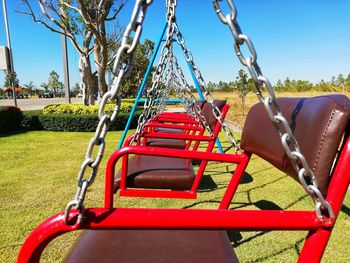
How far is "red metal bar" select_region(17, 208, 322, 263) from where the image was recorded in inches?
26.7

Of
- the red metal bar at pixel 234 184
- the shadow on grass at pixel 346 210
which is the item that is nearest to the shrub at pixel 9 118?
the red metal bar at pixel 234 184

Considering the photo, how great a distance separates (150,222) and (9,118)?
914 cm

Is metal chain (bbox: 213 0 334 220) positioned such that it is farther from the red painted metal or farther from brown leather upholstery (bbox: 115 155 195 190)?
brown leather upholstery (bbox: 115 155 195 190)

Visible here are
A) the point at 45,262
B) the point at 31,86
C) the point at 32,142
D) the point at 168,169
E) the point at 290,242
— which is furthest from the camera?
the point at 31,86

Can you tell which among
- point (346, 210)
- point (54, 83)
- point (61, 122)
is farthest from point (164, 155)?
point (54, 83)

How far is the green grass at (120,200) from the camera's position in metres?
1.87

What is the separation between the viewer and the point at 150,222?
2.23ft

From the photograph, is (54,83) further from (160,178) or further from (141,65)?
(160,178)

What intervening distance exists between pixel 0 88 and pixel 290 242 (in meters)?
72.5

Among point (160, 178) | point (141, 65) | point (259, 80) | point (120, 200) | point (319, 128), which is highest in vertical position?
point (141, 65)

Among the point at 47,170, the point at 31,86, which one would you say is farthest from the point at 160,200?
the point at 31,86

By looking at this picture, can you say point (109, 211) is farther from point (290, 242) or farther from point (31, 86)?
point (31, 86)

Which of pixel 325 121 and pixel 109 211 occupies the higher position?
pixel 325 121

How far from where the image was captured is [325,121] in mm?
769
